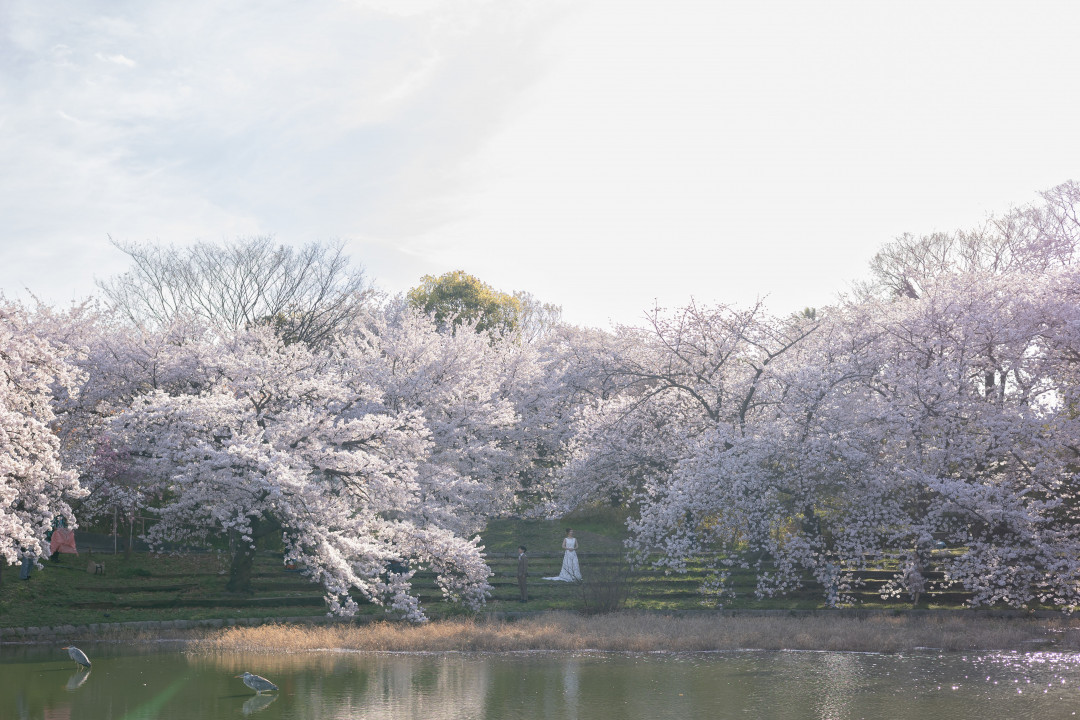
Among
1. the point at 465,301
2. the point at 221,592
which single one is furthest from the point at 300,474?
the point at 465,301

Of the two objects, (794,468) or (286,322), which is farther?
(286,322)

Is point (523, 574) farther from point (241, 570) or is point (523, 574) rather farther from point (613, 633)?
point (241, 570)

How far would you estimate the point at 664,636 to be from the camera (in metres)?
21.2

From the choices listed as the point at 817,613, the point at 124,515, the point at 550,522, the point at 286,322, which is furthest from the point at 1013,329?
the point at 286,322

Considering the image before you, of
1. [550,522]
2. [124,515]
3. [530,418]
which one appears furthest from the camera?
[530,418]

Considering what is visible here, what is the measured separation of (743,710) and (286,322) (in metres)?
43.4

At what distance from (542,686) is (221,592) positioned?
13.8 m

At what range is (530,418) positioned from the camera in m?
41.6

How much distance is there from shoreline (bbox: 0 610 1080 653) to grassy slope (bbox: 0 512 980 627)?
3.40 feet

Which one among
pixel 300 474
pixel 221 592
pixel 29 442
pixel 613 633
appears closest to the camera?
pixel 29 442

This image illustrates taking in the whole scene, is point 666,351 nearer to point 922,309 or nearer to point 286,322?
point 922,309

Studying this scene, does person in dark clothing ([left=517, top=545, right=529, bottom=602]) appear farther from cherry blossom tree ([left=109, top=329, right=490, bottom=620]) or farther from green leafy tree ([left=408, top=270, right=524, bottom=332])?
green leafy tree ([left=408, top=270, right=524, bottom=332])

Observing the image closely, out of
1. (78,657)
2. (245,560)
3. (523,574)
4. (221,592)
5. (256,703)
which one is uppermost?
(245,560)

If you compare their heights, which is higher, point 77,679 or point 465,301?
point 465,301
